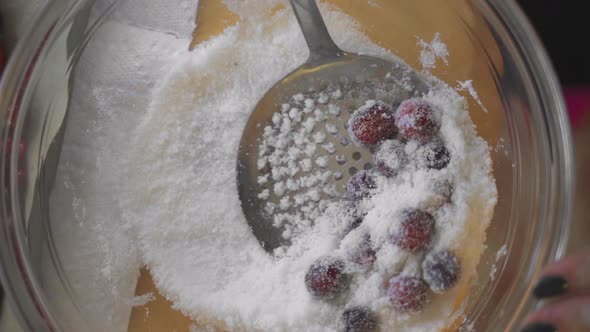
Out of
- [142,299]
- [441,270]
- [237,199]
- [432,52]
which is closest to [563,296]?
[441,270]

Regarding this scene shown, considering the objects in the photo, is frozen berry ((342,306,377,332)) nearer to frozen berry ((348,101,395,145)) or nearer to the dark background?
frozen berry ((348,101,395,145))

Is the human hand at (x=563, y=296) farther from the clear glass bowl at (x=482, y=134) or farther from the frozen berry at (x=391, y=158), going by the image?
the frozen berry at (x=391, y=158)

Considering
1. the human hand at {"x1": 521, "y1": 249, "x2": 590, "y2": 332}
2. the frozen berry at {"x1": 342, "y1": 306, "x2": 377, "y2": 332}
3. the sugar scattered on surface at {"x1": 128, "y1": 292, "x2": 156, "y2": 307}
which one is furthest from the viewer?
the sugar scattered on surface at {"x1": 128, "y1": 292, "x2": 156, "y2": 307}

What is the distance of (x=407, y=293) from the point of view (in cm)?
105

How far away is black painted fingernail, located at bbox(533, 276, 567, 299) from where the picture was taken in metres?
0.98

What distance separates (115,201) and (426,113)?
0.67 m

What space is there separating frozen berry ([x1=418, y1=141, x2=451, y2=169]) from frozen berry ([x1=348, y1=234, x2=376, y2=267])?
19cm

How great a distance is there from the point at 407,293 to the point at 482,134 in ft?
1.20

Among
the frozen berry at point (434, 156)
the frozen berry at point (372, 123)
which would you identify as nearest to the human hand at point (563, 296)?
the frozen berry at point (434, 156)

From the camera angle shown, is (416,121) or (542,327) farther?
(416,121)

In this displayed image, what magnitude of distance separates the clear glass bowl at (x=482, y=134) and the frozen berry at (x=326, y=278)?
9.9 inches

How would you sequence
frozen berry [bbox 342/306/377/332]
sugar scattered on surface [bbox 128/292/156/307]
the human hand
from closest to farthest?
the human hand, frozen berry [bbox 342/306/377/332], sugar scattered on surface [bbox 128/292/156/307]

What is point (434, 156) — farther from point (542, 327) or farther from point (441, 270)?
point (542, 327)

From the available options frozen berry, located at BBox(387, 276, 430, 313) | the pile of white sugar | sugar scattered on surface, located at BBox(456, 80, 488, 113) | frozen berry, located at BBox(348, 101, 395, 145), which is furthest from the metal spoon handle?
frozen berry, located at BBox(387, 276, 430, 313)
